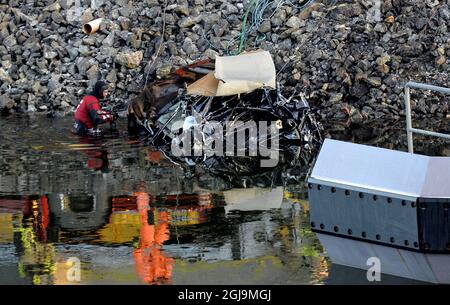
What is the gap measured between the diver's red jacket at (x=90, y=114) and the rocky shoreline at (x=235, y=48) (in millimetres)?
2590

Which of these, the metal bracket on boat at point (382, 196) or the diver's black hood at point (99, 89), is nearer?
the metal bracket on boat at point (382, 196)

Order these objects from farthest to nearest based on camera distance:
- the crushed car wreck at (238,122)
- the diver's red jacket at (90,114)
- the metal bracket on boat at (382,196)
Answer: the diver's red jacket at (90,114) < the crushed car wreck at (238,122) < the metal bracket on boat at (382,196)

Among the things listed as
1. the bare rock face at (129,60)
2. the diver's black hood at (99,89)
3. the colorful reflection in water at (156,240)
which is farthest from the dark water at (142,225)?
the bare rock face at (129,60)

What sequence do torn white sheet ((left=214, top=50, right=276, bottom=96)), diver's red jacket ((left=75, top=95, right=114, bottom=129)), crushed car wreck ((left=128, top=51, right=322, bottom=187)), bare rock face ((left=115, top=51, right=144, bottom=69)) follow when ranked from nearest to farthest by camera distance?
crushed car wreck ((left=128, top=51, right=322, bottom=187)) < torn white sheet ((left=214, top=50, right=276, bottom=96)) < diver's red jacket ((left=75, top=95, right=114, bottom=129)) < bare rock face ((left=115, top=51, right=144, bottom=69))

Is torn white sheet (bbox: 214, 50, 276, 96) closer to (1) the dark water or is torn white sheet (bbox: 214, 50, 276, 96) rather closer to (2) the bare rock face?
(1) the dark water

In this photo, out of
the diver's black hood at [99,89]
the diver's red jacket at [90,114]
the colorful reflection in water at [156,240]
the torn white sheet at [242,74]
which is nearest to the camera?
the colorful reflection in water at [156,240]

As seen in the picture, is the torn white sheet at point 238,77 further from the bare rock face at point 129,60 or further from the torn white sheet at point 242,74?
the bare rock face at point 129,60

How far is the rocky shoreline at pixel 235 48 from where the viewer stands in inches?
840

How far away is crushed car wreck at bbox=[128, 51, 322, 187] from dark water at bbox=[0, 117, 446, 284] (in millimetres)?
740

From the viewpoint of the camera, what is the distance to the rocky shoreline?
21.3m

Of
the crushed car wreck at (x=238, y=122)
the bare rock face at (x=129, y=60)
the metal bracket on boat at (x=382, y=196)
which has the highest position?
the bare rock face at (x=129, y=60)

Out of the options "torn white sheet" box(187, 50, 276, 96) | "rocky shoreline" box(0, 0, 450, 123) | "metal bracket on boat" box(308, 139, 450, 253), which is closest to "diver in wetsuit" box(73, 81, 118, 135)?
"torn white sheet" box(187, 50, 276, 96)

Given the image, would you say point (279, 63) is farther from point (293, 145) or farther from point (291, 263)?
point (291, 263)

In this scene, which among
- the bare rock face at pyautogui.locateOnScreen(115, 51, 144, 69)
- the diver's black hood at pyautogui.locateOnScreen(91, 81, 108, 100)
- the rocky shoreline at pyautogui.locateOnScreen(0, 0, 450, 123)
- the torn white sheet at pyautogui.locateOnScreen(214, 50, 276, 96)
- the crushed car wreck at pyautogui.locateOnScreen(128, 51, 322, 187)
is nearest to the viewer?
the crushed car wreck at pyautogui.locateOnScreen(128, 51, 322, 187)
